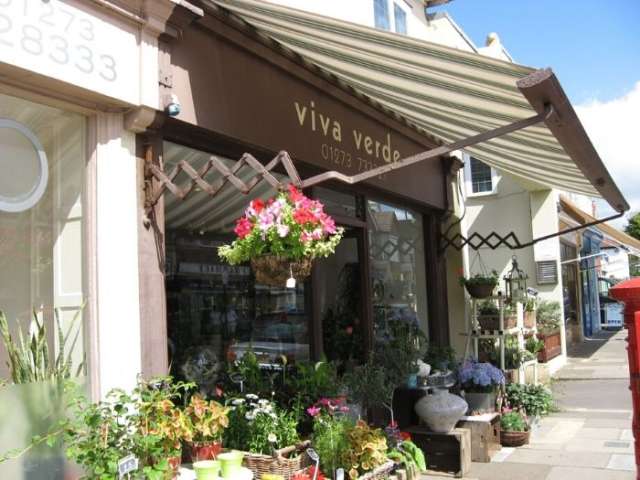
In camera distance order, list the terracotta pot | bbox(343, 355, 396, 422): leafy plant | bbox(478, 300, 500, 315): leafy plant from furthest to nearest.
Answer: bbox(478, 300, 500, 315): leafy plant → bbox(343, 355, 396, 422): leafy plant → the terracotta pot

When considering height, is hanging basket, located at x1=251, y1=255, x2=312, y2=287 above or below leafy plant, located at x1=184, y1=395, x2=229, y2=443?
above

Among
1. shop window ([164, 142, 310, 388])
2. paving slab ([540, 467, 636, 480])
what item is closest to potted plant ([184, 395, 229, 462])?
shop window ([164, 142, 310, 388])

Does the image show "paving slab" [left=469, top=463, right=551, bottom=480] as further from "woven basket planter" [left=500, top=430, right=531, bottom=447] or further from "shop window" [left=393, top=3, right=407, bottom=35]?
"shop window" [left=393, top=3, right=407, bottom=35]

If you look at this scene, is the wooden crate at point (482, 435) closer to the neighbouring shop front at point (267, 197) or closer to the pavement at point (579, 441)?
the pavement at point (579, 441)

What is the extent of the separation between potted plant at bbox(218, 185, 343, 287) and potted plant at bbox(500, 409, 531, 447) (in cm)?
456

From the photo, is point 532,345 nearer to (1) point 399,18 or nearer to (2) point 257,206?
(1) point 399,18

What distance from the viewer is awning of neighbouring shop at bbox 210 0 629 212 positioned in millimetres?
4180

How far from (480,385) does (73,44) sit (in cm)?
563

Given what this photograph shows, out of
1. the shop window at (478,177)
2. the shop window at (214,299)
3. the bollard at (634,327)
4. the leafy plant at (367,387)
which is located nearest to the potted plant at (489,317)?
the leafy plant at (367,387)

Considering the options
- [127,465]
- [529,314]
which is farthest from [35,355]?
[529,314]

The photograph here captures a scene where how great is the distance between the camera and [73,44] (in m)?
3.43

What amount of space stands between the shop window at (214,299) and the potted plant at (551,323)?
9009 mm

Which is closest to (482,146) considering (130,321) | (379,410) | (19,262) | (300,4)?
(300,4)

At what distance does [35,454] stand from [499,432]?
5.29 meters
